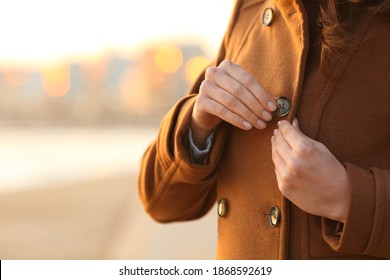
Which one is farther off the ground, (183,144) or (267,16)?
(267,16)

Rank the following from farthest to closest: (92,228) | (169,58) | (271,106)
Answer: (169,58), (92,228), (271,106)

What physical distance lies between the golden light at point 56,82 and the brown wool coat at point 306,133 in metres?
31.2

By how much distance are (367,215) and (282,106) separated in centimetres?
28

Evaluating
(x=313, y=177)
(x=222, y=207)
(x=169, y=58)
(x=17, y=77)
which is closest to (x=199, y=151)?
(x=222, y=207)

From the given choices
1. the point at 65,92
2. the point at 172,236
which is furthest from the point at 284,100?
the point at 65,92

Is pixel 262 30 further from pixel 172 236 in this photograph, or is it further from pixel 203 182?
pixel 172 236

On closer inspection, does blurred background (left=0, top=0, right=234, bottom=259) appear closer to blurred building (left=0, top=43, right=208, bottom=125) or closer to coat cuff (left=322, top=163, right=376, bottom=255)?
blurred building (left=0, top=43, right=208, bottom=125)

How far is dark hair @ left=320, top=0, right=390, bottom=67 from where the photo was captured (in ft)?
4.11

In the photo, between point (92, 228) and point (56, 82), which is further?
point (56, 82)

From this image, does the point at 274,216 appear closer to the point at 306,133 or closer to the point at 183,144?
the point at 306,133

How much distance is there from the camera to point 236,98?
1.33 metres

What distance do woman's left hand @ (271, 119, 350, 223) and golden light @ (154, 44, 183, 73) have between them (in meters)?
27.4

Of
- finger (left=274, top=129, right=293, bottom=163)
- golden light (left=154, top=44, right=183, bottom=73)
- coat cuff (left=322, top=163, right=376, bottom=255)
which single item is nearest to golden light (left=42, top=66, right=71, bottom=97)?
golden light (left=154, top=44, right=183, bottom=73)

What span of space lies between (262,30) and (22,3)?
26917 millimetres
